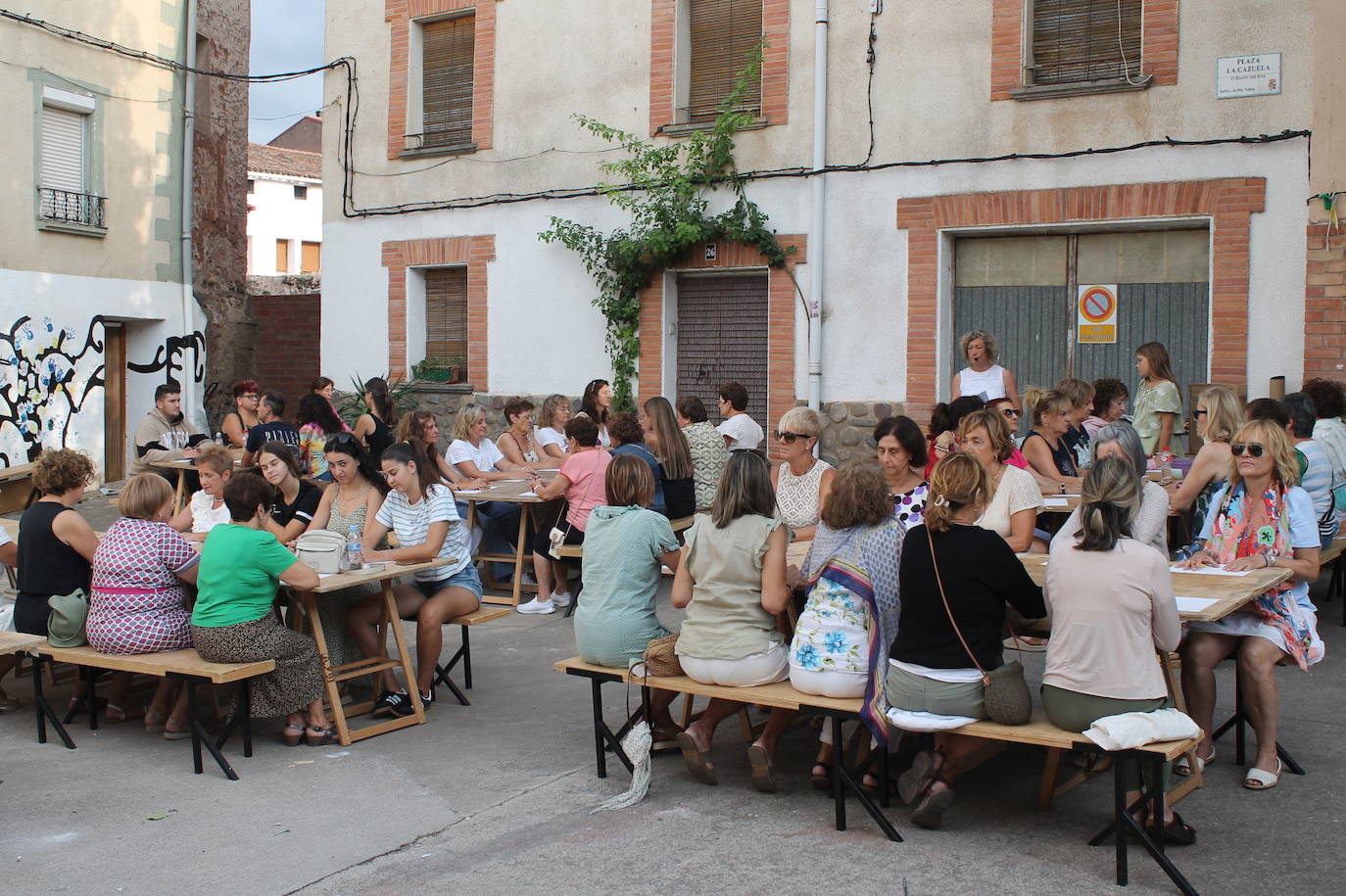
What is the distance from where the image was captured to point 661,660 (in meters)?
5.22

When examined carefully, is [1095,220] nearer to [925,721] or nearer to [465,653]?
[465,653]

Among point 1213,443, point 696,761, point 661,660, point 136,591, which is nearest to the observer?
point 696,761

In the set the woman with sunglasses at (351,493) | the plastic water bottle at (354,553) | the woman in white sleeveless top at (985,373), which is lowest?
the plastic water bottle at (354,553)

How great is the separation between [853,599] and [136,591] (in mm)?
3169

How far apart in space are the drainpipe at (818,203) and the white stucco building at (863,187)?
0.11ft

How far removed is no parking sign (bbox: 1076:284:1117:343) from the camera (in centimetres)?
1041

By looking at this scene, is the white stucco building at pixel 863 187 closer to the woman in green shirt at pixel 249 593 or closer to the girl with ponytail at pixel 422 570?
the girl with ponytail at pixel 422 570

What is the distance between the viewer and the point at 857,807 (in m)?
4.87

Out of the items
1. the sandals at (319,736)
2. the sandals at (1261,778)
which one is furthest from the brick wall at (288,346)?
the sandals at (1261,778)

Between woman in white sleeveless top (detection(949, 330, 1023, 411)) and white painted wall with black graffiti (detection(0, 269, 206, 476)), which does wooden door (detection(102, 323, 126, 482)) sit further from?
woman in white sleeveless top (detection(949, 330, 1023, 411))

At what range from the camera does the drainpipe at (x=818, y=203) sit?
1130 centimetres

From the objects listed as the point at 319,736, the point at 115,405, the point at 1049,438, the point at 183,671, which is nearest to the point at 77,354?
the point at 115,405

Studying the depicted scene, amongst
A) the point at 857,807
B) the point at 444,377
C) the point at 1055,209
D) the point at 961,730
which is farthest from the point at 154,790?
the point at 444,377

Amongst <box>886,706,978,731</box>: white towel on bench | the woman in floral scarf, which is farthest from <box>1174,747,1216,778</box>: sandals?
the woman in floral scarf
